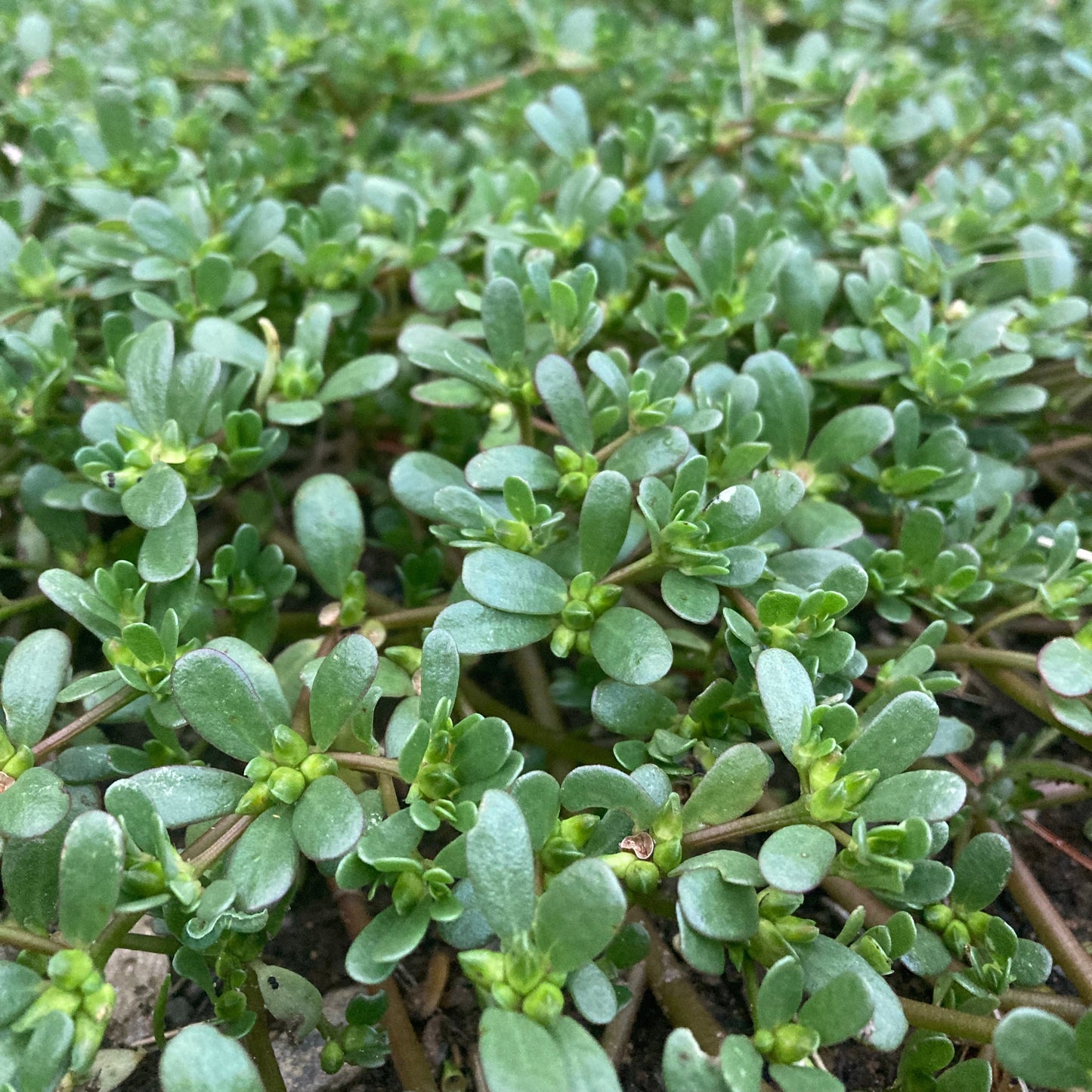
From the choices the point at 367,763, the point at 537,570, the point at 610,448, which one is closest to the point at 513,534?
the point at 537,570

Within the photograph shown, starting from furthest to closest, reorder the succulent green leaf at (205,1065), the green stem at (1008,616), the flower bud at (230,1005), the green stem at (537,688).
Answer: the green stem at (537,688) < the green stem at (1008,616) < the flower bud at (230,1005) < the succulent green leaf at (205,1065)

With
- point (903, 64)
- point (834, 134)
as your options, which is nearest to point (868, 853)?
point (834, 134)

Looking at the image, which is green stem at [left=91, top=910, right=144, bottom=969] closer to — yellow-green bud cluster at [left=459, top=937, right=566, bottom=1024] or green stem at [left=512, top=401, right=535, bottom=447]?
yellow-green bud cluster at [left=459, top=937, right=566, bottom=1024]

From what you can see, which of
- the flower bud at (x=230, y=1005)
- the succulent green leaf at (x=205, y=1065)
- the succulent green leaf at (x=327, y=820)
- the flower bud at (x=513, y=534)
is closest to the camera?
the succulent green leaf at (x=205, y=1065)

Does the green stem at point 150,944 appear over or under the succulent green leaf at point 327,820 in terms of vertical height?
under

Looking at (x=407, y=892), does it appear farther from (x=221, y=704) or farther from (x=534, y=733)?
(x=534, y=733)

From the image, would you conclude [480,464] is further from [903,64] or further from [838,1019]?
[903,64]

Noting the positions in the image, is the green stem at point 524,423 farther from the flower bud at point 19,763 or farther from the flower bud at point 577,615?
the flower bud at point 19,763

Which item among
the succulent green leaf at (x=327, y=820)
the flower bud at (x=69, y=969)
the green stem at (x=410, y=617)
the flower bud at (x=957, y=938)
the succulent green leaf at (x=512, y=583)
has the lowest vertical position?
the flower bud at (x=957, y=938)

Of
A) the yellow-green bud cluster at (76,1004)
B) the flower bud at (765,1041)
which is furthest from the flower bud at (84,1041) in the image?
the flower bud at (765,1041)
